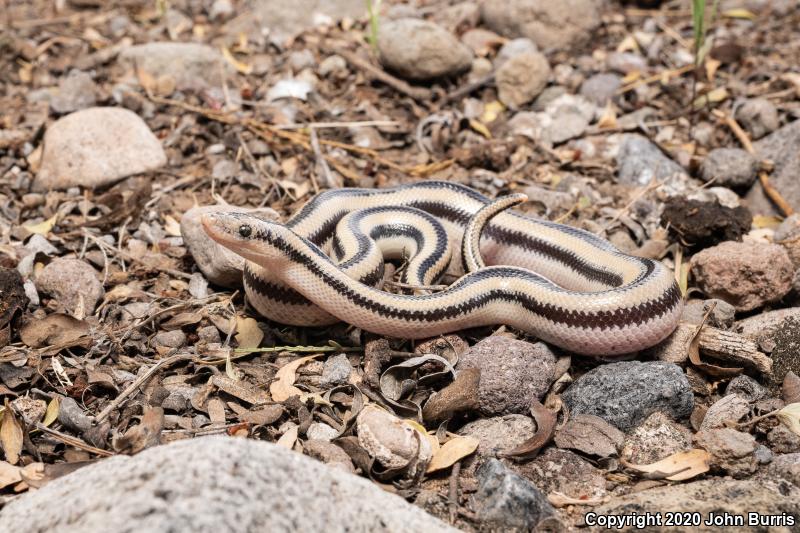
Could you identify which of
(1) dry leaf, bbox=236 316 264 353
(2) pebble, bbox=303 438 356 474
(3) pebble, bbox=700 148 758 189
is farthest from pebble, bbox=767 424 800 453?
(1) dry leaf, bbox=236 316 264 353

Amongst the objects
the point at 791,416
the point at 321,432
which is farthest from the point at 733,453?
the point at 321,432

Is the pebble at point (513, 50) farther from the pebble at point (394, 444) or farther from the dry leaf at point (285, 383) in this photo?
the pebble at point (394, 444)

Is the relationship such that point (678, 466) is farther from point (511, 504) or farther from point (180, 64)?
point (180, 64)

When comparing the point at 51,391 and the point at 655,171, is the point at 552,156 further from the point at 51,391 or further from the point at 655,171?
the point at 51,391

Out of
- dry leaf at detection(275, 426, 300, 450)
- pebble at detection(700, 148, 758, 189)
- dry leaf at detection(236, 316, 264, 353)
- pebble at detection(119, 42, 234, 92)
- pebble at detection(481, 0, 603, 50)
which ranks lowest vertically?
dry leaf at detection(236, 316, 264, 353)

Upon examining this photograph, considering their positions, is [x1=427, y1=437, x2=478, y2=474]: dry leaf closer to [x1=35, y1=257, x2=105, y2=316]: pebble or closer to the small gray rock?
the small gray rock

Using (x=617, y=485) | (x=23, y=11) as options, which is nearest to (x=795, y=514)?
(x=617, y=485)
